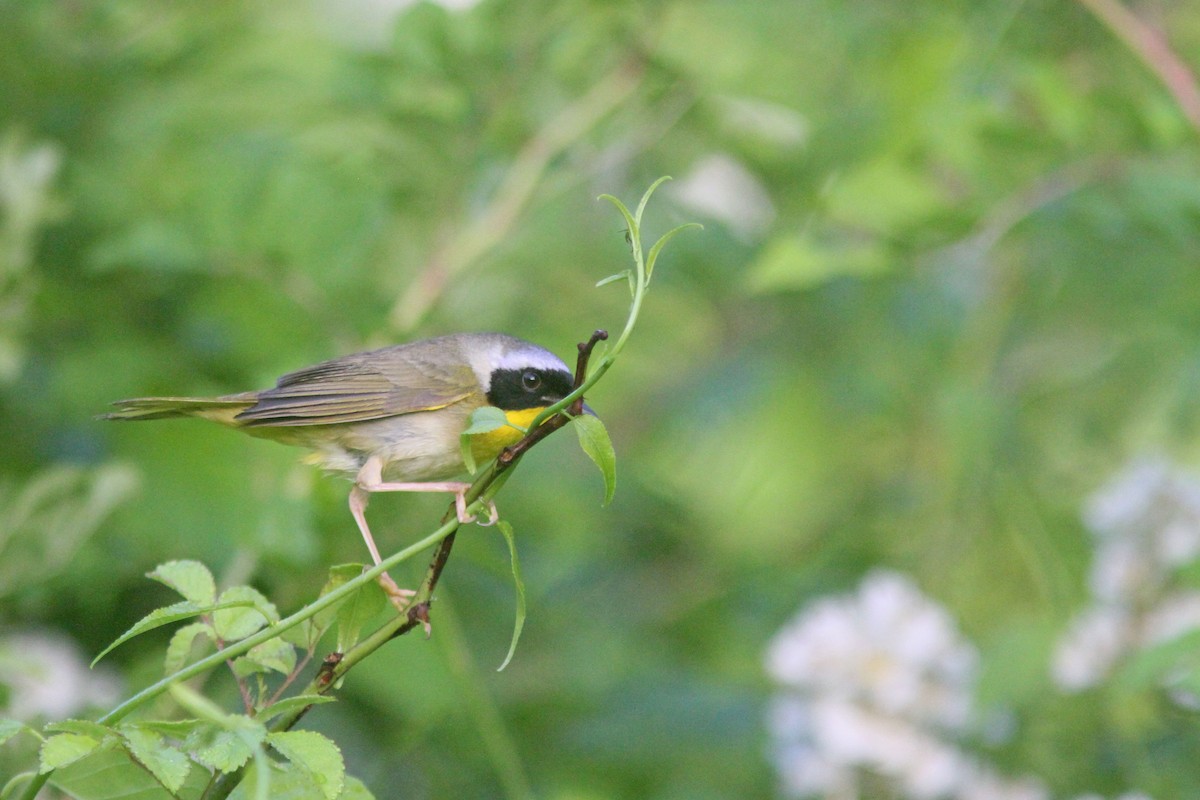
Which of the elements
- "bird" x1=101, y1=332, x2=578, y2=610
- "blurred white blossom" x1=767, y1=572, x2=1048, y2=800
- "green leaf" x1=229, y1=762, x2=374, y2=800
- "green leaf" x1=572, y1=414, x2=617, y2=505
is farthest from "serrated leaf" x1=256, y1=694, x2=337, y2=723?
"blurred white blossom" x1=767, y1=572, x2=1048, y2=800

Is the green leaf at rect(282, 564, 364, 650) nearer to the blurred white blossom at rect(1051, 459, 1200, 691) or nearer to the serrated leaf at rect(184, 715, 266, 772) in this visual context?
the serrated leaf at rect(184, 715, 266, 772)

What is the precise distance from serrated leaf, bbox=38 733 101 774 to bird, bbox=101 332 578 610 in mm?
1343

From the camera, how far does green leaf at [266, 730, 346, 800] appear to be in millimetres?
1239

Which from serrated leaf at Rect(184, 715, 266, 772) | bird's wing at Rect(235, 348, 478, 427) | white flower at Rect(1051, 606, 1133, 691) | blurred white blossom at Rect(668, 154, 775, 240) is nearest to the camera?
serrated leaf at Rect(184, 715, 266, 772)

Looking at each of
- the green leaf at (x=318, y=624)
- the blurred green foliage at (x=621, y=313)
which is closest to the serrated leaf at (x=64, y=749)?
the green leaf at (x=318, y=624)

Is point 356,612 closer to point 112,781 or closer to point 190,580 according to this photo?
point 190,580

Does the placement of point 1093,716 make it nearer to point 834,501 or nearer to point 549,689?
point 549,689

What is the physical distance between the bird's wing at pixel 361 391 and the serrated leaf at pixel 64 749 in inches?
58.9

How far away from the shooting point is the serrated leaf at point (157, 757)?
123 cm

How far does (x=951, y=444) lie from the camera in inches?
160

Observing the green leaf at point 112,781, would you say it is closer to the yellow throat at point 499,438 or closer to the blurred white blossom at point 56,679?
the blurred white blossom at point 56,679

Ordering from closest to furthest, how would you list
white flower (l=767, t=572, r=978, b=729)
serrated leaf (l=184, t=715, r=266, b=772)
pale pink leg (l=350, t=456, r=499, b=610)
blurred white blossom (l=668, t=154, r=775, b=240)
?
1. serrated leaf (l=184, t=715, r=266, b=772)
2. pale pink leg (l=350, t=456, r=499, b=610)
3. white flower (l=767, t=572, r=978, b=729)
4. blurred white blossom (l=668, t=154, r=775, b=240)

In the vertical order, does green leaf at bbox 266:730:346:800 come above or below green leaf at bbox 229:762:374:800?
below

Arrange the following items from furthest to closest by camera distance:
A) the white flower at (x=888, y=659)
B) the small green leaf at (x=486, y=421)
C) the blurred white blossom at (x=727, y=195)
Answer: the blurred white blossom at (x=727, y=195) < the white flower at (x=888, y=659) < the small green leaf at (x=486, y=421)
